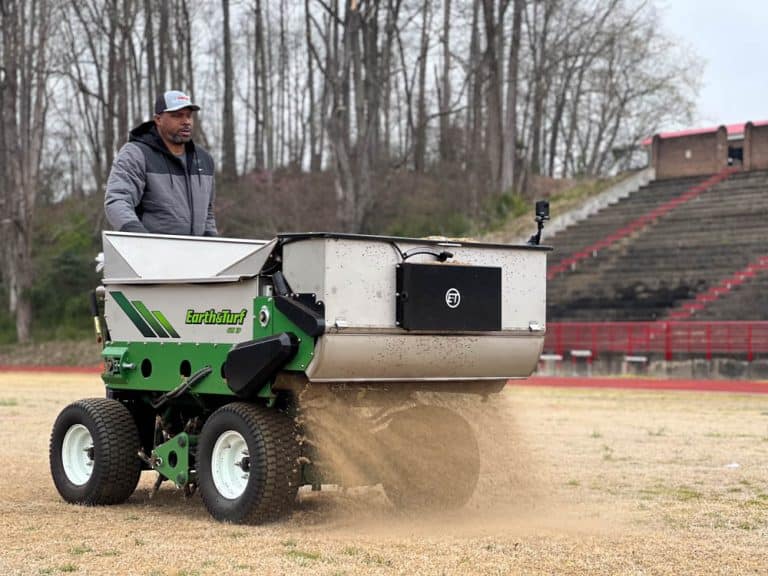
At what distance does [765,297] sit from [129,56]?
3071 centimetres

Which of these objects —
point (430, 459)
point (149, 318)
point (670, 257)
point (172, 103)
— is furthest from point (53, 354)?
point (430, 459)

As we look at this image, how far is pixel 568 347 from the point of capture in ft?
103

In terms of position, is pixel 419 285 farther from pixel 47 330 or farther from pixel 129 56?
pixel 129 56

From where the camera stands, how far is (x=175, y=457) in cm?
828

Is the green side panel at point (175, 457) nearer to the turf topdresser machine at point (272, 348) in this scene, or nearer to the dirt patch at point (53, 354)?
A: the turf topdresser machine at point (272, 348)

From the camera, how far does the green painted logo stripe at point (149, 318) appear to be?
833 centimetres

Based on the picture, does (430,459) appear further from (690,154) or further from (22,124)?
(690,154)

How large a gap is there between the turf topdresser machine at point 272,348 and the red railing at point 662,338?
21.9 m

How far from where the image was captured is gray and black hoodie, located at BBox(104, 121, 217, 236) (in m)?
8.73

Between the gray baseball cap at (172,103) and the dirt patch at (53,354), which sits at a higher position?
the gray baseball cap at (172,103)

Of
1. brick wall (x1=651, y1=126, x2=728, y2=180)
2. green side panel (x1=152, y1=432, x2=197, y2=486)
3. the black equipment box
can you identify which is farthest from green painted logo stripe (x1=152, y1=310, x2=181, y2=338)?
brick wall (x1=651, y1=126, x2=728, y2=180)

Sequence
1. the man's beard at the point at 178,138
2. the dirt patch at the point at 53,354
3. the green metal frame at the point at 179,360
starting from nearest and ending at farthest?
the green metal frame at the point at 179,360 → the man's beard at the point at 178,138 → the dirt patch at the point at 53,354

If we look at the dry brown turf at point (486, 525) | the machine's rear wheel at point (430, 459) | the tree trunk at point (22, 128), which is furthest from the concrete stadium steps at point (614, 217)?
the machine's rear wheel at point (430, 459)

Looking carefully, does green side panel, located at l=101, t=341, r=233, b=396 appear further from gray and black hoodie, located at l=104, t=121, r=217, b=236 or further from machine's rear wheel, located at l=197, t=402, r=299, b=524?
gray and black hoodie, located at l=104, t=121, r=217, b=236
